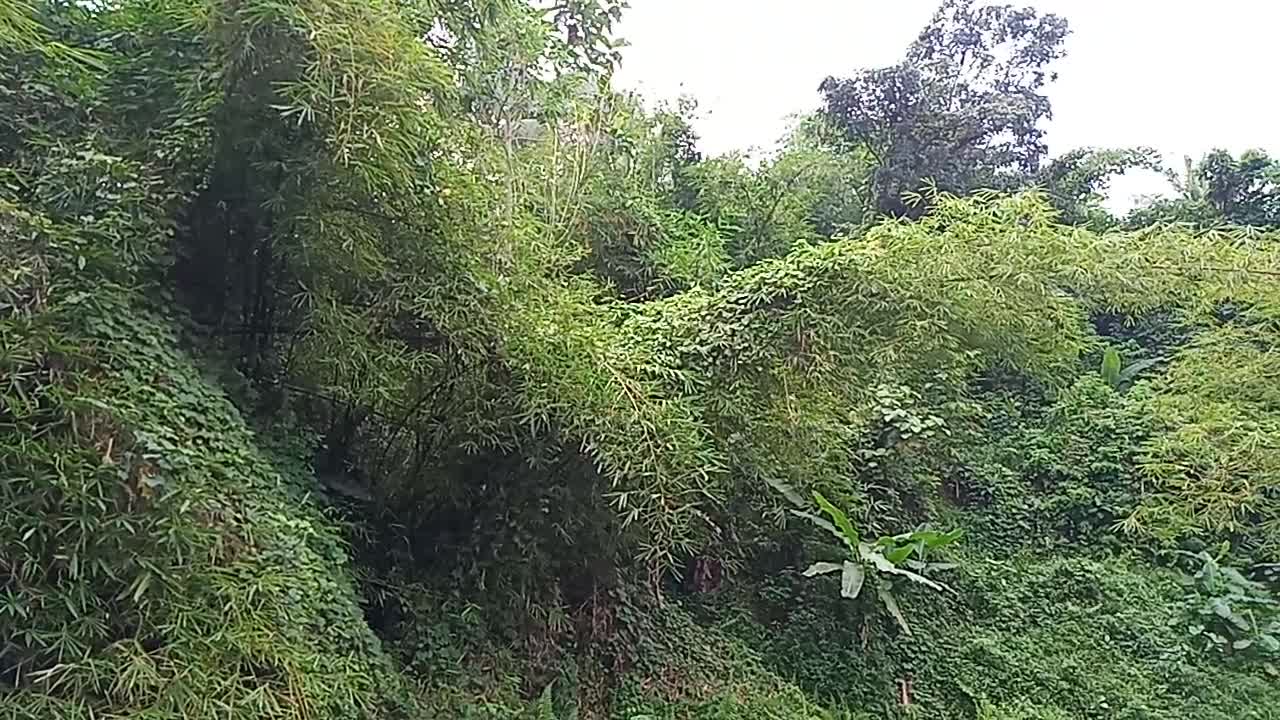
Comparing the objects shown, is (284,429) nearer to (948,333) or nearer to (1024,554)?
(948,333)

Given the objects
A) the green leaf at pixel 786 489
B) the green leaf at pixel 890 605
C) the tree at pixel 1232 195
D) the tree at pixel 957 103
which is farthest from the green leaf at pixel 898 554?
the tree at pixel 1232 195

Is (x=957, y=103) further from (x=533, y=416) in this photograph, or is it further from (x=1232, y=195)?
(x=533, y=416)

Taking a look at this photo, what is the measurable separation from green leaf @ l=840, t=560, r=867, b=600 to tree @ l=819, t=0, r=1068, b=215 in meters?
4.02

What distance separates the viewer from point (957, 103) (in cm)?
816

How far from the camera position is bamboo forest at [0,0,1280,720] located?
1979mm

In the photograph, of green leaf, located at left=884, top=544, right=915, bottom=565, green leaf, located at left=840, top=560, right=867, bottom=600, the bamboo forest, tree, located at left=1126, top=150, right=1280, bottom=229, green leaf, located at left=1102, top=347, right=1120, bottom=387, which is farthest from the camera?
tree, located at left=1126, top=150, right=1280, bottom=229

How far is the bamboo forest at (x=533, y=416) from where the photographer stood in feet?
6.49

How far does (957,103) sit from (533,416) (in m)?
6.40

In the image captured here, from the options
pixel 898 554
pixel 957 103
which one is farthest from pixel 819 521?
pixel 957 103

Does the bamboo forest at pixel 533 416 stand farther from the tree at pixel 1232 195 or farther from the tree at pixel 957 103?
the tree at pixel 1232 195

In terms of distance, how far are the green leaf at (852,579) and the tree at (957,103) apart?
13.2ft

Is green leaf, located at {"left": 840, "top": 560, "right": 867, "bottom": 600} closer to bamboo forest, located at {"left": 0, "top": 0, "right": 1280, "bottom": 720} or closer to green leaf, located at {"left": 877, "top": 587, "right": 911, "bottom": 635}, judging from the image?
bamboo forest, located at {"left": 0, "top": 0, "right": 1280, "bottom": 720}

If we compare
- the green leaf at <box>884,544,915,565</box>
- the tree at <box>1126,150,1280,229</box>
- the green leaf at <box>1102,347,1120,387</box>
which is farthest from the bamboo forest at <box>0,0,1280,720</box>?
the tree at <box>1126,150,1280,229</box>

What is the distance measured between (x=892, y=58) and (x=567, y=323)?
20.3 feet
